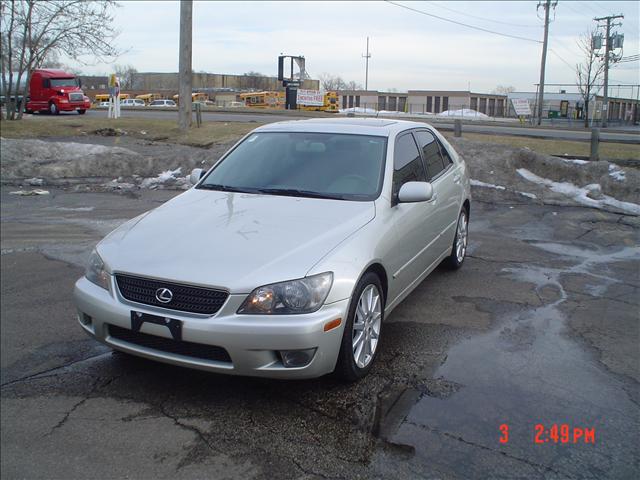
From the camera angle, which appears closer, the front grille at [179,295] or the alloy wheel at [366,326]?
the front grille at [179,295]

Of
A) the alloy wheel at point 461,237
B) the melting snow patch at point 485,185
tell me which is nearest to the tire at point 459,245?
the alloy wheel at point 461,237

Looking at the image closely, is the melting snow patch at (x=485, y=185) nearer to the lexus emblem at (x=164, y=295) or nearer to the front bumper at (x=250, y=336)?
the front bumper at (x=250, y=336)

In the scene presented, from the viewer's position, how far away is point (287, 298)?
348 centimetres

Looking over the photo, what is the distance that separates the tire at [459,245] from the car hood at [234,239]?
7.93 feet

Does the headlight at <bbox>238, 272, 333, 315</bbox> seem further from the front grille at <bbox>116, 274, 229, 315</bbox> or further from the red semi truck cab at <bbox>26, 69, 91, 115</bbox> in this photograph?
the red semi truck cab at <bbox>26, 69, 91, 115</bbox>

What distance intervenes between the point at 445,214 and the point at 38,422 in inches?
157

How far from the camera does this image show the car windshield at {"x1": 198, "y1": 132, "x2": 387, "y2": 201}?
4.80 metres

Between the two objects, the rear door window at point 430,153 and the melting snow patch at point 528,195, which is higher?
the rear door window at point 430,153

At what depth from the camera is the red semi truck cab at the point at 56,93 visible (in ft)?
117

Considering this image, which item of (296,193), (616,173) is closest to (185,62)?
(616,173)

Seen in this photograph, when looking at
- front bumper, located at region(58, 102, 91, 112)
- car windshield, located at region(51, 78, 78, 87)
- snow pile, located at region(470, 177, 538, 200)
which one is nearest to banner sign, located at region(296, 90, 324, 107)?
front bumper, located at region(58, 102, 91, 112)

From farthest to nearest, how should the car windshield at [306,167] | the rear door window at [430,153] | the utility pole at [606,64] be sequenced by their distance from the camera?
the utility pole at [606,64], the rear door window at [430,153], the car windshield at [306,167]

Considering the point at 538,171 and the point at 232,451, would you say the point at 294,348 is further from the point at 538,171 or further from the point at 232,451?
the point at 538,171

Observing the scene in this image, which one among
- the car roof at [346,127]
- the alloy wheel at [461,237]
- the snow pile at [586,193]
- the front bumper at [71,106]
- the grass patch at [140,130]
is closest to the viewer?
the car roof at [346,127]
